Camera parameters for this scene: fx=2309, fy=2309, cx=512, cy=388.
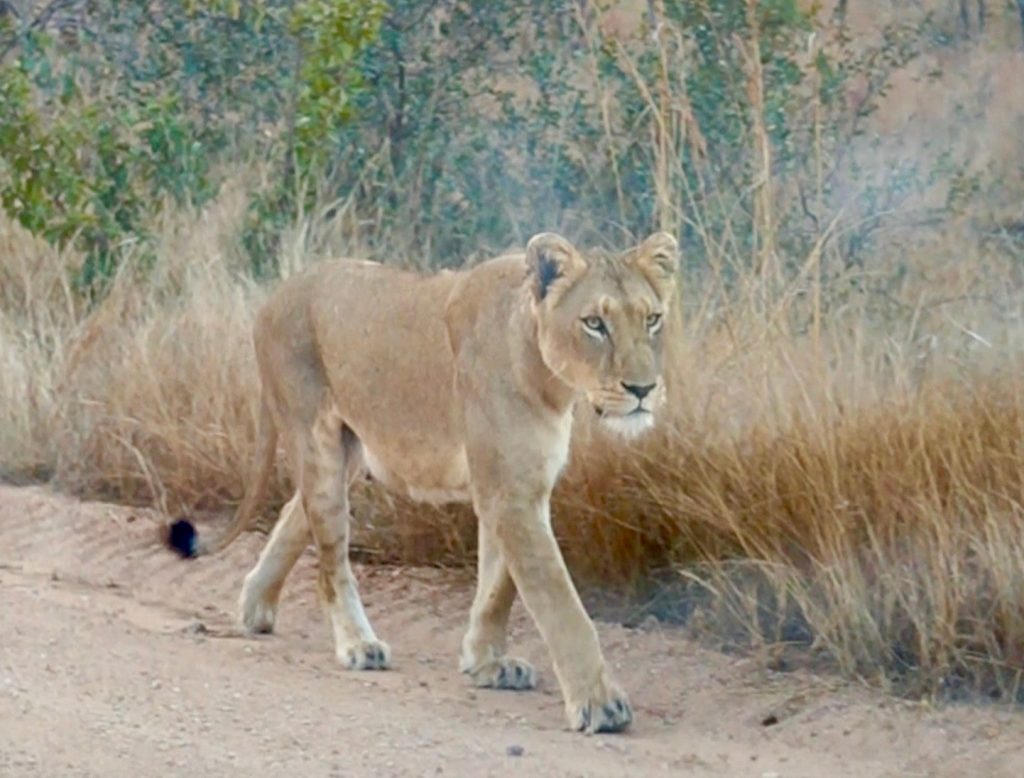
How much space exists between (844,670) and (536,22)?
559cm

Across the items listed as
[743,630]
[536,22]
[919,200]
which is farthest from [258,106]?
[743,630]

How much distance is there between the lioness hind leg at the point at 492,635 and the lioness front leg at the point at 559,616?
39 cm

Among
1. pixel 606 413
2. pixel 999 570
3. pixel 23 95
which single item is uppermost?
pixel 23 95

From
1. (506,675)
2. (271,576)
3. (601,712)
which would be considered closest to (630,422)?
(601,712)

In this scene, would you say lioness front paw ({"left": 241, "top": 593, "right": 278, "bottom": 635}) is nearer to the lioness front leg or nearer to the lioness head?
the lioness front leg

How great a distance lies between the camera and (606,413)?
5.70m

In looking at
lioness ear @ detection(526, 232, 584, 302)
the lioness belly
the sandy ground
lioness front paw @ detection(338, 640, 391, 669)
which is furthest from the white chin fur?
lioness front paw @ detection(338, 640, 391, 669)

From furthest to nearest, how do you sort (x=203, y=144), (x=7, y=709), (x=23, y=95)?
(x=203, y=144)
(x=23, y=95)
(x=7, y=709)

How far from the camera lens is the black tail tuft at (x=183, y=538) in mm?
7070

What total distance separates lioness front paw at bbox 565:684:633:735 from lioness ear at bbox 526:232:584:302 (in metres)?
1.02

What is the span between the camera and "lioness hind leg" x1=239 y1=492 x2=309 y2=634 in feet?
22.5

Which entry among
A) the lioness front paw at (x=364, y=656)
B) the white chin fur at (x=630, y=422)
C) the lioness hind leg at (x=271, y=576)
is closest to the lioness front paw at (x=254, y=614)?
the lioness hind leg at (x=271, y=576)

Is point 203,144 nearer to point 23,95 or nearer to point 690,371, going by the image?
point 23,95

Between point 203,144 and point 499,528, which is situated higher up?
point 203,144
